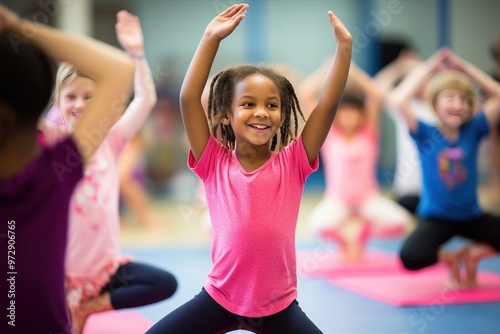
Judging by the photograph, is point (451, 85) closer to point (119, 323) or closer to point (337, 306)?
point (337, 306)

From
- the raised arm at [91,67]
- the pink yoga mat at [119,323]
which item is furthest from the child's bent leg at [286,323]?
the pink yoga mat at [119,323]

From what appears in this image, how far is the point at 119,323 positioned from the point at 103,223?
0.59 metres

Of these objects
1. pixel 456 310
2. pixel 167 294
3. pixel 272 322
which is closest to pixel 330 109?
pixel 272 322

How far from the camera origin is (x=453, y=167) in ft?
11.3

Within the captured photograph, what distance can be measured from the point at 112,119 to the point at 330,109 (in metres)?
0.63

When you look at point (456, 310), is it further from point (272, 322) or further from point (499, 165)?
point (499, 165)

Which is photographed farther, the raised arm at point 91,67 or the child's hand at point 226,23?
the child's hand at point 226,23

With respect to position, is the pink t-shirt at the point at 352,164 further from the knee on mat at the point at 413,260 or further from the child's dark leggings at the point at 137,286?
the child's dark leggings at the point at 137,286

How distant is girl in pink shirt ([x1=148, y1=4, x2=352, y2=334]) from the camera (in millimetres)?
1955

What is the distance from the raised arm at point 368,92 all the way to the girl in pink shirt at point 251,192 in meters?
2.34

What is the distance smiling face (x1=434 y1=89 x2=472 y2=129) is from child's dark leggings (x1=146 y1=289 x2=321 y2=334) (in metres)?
1.71

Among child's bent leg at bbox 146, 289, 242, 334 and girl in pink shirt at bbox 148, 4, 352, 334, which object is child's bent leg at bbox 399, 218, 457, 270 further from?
child's bent leg at bbox 146, 289, 242, 334

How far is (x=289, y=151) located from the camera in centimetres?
→ 207

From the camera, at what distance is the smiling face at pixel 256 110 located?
2.01 metres
